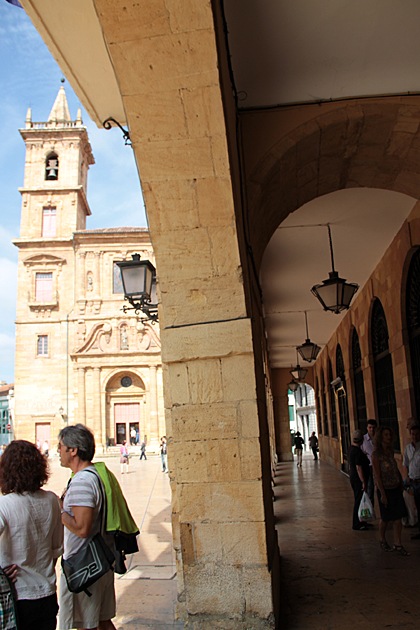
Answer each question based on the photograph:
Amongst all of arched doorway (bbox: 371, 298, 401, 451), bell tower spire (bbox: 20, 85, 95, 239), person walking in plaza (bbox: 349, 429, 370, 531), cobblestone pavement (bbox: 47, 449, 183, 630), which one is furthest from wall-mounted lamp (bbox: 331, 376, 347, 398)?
bell tower spire (bbox: 20, 85, 95, 239)

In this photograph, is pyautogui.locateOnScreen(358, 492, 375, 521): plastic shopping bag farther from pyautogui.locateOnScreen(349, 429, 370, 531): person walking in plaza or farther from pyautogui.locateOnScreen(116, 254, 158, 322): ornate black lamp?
pyautogui.locateOnScreen(116, 254, 158, 322): ornate black lamp

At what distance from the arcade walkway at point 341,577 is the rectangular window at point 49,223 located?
34206mm

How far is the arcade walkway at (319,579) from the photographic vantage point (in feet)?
11.8

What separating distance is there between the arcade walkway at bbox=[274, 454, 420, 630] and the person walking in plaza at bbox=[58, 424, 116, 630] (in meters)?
1.26

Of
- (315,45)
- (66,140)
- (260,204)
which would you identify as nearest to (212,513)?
(260,204)

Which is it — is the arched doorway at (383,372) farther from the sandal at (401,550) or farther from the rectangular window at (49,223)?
the rectangular window at (49,223)

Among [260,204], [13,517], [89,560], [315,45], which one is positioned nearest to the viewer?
[13,517]

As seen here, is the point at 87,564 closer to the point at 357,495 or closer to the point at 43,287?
the point at 357,495

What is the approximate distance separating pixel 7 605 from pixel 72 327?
114 ft

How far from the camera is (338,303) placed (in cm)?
618

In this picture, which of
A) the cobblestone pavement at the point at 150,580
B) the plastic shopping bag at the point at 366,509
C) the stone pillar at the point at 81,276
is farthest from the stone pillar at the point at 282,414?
the stone pillar at the point at 81,276

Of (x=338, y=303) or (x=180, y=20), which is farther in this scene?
(x=338, y=303)

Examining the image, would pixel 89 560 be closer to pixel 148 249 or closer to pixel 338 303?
pixel 338 303

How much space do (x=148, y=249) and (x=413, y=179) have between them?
3352 centimetres
